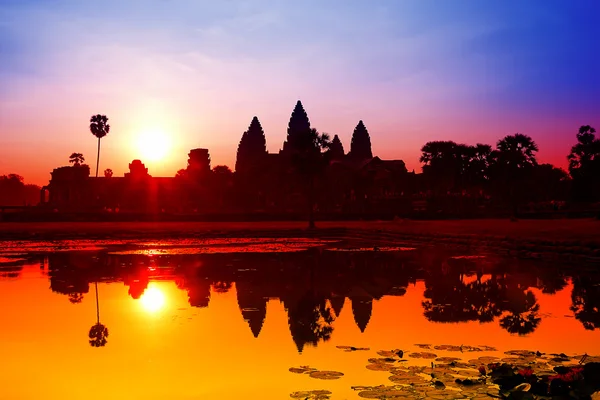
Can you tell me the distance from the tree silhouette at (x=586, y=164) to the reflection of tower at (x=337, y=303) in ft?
153

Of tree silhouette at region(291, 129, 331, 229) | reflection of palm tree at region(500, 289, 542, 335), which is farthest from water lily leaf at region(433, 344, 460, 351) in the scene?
tree silhouette at region(291, 129, 331, 229)

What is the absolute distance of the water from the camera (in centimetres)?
765

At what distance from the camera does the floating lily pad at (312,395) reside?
22.0ft

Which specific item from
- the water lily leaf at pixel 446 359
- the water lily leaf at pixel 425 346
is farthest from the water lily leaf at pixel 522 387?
the water lily leaf at pixel 425 346

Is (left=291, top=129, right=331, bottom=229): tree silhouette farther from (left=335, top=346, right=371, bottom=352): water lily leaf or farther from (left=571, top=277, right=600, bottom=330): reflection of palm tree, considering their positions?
(left=335, top=346, right=371, bottom=352): water lily leaf

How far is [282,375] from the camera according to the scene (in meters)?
7.72

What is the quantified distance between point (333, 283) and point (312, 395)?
9.60m

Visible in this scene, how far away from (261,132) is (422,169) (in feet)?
135

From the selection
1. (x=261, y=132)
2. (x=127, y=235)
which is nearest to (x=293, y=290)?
(x=127, y=235)

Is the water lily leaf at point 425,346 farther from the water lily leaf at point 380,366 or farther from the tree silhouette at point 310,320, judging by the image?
the tree silhouette at point 310,320

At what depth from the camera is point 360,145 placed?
12394cm

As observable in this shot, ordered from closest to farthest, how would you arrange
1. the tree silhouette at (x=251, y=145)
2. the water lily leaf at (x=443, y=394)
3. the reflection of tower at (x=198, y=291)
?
the water lily leaf at (x=443, y=394)
the reflection of tower at (x=198, y=291)
the tree silhouette at (x=251, y=145)

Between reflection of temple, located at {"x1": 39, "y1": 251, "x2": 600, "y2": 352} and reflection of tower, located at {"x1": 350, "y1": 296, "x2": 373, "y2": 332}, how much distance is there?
0.06 ft

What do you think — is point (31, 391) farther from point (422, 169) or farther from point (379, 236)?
point (422, 169)
